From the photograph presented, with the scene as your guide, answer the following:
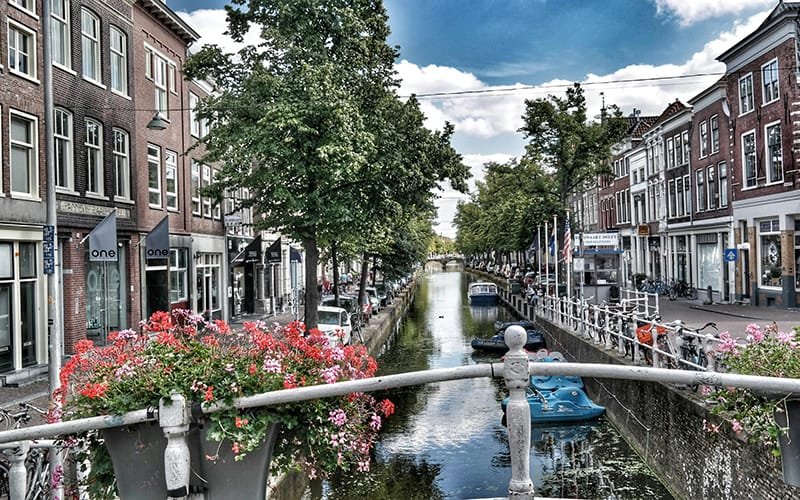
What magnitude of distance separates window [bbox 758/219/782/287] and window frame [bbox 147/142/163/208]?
27132 mm

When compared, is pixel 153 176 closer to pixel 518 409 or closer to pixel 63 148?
pixel 63 148

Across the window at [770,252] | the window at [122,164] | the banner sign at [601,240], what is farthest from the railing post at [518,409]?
the window at [770,252]

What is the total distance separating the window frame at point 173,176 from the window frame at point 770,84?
87.6 feet

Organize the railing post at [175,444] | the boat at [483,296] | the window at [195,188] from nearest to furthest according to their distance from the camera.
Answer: the railing post at [175,444] < the window at [195,188] < the boat at [483,296]

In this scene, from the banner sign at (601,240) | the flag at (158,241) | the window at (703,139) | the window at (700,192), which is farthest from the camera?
the window at (700,192)

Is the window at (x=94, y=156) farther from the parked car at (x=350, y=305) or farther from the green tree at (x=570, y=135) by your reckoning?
the green tree at (x=570, y=135)

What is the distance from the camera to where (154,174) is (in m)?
26.4

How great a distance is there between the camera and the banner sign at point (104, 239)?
1877cm

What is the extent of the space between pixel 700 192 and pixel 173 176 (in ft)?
102

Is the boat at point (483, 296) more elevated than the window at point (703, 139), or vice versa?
the window at point (703, 139)

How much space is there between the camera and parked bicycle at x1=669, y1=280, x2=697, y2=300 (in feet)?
140

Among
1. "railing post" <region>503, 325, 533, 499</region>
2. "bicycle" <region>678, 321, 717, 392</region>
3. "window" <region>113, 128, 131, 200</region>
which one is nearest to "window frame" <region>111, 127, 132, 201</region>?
"window" <region>113, 128, 131, 200</region>

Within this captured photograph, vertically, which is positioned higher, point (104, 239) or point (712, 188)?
point (712, 188)

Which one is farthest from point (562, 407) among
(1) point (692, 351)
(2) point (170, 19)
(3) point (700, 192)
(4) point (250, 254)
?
(3) point (700, 192)
